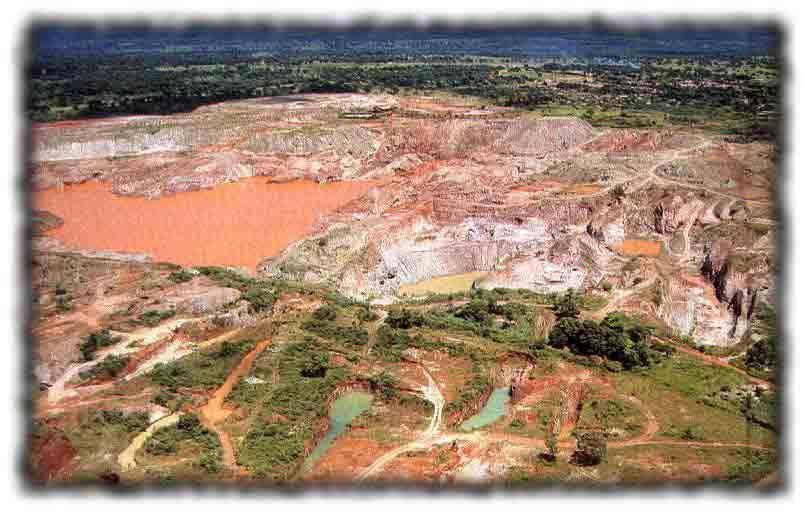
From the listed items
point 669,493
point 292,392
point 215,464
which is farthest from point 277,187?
point 669,493

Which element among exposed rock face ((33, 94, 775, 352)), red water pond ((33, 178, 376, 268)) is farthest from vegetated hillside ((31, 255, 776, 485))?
red water pond ((33, 178, 376, 268))

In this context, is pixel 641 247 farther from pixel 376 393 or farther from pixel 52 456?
pixel 52 456

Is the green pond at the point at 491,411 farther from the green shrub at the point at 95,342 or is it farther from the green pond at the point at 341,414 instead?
the green shrub at the point at 95,342

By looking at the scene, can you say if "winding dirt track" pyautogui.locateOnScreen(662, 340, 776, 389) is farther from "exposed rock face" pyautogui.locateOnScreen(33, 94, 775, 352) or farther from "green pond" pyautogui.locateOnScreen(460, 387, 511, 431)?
"green pond" pyautogui.locateOnScreen(460, 387, 511, 431)

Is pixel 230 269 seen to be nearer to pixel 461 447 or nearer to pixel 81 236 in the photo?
pixel 81 236

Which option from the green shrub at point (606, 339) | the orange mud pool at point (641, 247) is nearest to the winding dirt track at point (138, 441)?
the green shrub at point (606, 339)

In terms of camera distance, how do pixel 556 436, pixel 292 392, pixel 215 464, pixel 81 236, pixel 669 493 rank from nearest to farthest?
pixel 669 493 → pixel 215 464 → pixel 556 436 → pixel 292 392 → pixel 81 236
